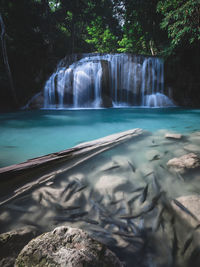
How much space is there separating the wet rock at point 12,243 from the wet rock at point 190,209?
43.5 inches

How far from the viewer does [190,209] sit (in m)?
1.22

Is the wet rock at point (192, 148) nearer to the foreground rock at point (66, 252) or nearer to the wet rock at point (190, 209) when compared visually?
the wet rock at point (190, 209)

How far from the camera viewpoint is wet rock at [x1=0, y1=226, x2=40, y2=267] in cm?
83

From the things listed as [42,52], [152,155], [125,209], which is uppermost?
[42,52]

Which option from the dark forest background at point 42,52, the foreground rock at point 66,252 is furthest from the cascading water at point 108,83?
the foreground rock at point 66,252

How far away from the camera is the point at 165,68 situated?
13273 millimetres

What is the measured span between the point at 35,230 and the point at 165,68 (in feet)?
49.6

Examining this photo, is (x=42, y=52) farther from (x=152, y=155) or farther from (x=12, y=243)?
(x=12, y=243)

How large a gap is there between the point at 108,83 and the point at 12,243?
1320 cm

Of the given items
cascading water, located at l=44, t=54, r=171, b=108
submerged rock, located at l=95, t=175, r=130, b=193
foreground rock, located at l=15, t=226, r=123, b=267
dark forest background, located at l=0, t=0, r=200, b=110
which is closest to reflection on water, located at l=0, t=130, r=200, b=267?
submerged rock, located at l=95, t=175, r=130, b=193

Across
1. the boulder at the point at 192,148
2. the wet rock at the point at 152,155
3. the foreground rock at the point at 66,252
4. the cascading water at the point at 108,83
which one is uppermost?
the cascading water at the point at 108,83

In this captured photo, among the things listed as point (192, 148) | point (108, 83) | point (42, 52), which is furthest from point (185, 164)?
point (42, 52)

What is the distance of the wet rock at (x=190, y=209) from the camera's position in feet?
3.71

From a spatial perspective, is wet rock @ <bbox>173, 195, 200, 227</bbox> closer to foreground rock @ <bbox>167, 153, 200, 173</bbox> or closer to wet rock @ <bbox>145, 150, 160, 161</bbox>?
foreground rock @ <bbox>167, 153, 200, 173</bbox>
